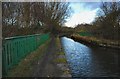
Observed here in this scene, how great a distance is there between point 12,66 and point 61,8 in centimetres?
4659

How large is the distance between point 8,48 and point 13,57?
39.8 inches

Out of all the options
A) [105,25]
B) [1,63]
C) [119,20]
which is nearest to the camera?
[1,63]

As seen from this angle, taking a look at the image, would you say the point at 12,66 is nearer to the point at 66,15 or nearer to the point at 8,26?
the point at 8,26

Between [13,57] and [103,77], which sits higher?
[13,57]

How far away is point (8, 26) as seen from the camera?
13.2 meters

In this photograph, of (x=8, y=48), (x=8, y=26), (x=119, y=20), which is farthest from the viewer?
(x=119, y=20)

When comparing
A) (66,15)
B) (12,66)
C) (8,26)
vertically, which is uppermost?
(66,15)

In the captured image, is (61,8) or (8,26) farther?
(61,8)

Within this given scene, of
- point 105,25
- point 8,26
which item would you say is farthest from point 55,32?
point 8,26

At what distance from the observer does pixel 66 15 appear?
2249 inches

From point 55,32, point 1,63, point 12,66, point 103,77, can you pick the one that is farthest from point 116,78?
point 55,32

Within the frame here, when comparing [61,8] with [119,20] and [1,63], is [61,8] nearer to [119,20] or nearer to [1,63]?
[119,20]

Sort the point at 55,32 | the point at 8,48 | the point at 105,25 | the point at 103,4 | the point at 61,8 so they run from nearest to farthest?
the point at 8,48, the point at 105,25, the point at 103,4, the point at 61,8, the point at 55,32

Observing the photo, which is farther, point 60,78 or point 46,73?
point 46,73
